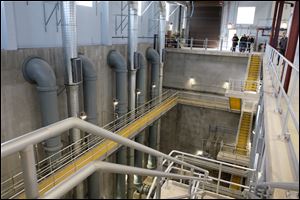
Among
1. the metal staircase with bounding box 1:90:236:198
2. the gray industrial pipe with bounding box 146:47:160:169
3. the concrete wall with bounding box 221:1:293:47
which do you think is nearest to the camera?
the metal staircase with bounding box 1:90:236:198

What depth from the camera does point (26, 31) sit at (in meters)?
6.35

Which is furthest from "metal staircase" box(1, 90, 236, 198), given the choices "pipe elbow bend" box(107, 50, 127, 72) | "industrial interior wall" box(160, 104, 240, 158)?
"pipe elbow bend" box(107, 50, 127, 72)

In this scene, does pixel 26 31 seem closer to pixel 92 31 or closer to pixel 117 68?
pixel 92 31

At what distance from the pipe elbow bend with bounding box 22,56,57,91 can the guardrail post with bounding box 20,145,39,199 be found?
5581 mm

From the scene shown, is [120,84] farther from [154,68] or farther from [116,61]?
[154,68]

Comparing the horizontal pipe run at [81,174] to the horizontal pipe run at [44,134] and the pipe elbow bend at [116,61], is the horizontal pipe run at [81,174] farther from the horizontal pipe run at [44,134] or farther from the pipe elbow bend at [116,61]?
the pipe elbow bend at [116,61]

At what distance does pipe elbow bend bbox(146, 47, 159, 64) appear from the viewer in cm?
1293

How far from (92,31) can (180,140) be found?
30.3 feet

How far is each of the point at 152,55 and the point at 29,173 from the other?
39.7 ft

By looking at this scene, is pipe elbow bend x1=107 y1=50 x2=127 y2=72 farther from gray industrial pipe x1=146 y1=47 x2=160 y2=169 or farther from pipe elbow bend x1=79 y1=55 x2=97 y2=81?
gray industrial pipe x1=146 y1=47 x2=160 y2=169

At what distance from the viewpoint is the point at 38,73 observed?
6.21 metres

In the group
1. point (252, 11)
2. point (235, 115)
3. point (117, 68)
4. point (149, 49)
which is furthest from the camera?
point (252, 11)

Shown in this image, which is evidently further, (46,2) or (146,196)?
(46,2)

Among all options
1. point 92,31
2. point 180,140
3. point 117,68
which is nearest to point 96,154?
point 117,68
